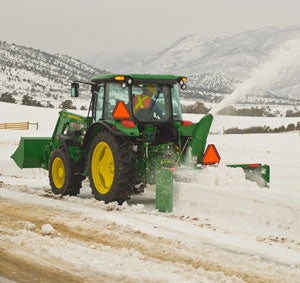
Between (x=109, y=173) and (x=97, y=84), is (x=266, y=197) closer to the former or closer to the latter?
(x=109, y=173)

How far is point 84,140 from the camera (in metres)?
10.2

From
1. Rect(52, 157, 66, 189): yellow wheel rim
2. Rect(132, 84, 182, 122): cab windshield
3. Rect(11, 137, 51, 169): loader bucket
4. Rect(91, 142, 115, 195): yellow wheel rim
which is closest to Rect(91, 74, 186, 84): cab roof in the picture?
Rect(132, 84, 182, 122): cab windshield

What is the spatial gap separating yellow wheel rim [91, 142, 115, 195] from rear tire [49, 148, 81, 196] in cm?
83

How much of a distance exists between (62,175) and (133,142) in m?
2.09

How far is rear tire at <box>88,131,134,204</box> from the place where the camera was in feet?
29.6

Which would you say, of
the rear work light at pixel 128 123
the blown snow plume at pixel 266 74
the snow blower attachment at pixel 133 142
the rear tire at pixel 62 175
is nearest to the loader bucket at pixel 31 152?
the rear tire at pixel 62 175

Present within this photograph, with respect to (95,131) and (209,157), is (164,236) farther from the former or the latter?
(95,131)

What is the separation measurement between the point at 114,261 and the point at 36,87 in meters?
187

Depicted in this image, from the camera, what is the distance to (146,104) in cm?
992

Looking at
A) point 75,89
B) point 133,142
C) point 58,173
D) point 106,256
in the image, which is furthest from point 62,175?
point 106,256

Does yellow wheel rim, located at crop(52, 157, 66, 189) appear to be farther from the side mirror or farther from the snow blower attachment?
the side mirror

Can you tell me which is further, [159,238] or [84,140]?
[84,140]

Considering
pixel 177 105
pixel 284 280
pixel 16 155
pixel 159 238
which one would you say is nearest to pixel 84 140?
pixel 177 105

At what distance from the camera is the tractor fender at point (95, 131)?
9198mm
